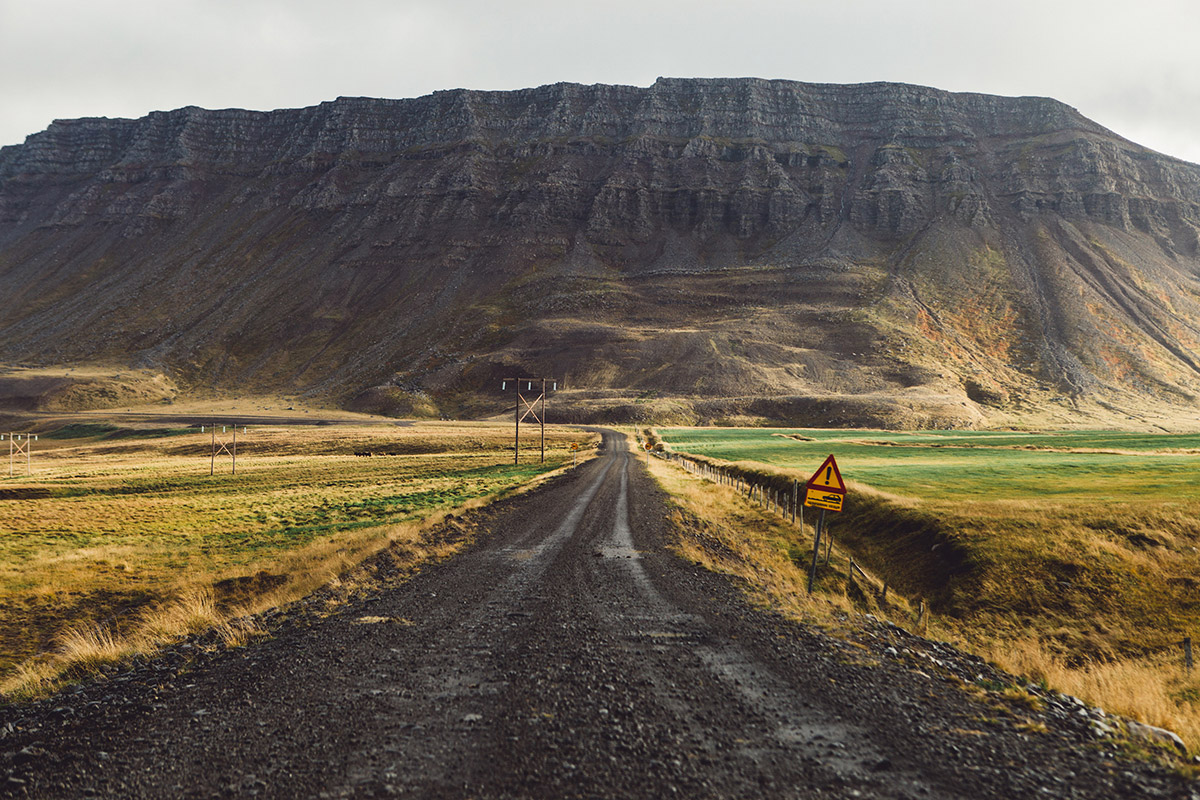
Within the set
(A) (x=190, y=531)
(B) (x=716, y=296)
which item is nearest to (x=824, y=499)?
(A) (x=190, y=531)

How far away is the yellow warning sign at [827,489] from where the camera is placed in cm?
1477

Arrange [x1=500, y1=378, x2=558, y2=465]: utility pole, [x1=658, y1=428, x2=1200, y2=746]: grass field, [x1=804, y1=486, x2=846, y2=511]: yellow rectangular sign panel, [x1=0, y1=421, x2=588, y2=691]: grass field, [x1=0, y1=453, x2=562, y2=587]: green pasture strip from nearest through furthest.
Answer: [x1=658, y1=428, x2=1200, y2=746]: grass field
[x1=0, y1=421, x2=588, y2=691]: grass field
[x1=804, y1=486, x2=846, y2=511]: yellow rectangular sign panel
[x1=0, y1=453, x2=562, y2=587]: green pasture strip
[x1=500, y1=378, x2=558, y2=465]: utility pole

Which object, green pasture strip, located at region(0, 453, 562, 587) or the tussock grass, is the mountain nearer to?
green pasture strip, located at region(0, 453, 562, 587)

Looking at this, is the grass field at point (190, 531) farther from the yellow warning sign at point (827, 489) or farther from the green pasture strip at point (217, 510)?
the yellow warning sign at point (827, 489)

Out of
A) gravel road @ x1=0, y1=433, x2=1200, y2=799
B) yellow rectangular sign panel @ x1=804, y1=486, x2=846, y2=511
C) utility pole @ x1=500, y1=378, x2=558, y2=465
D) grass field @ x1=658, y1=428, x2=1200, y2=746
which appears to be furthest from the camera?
utility pole @ x1=500, y1=378, x2=558, y2=465

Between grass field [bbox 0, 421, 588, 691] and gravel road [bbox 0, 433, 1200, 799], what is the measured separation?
9.53ft

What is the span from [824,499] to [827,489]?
245 mm

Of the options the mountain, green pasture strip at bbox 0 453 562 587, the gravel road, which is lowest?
green pasture strip at bbox 0 453 562 587

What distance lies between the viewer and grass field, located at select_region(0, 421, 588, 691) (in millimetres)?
14148

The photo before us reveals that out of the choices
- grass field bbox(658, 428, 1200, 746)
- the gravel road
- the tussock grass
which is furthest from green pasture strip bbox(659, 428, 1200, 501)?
the gravel road

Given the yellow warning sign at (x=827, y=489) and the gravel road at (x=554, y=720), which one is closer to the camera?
the gravel road at (x=554, y=720)

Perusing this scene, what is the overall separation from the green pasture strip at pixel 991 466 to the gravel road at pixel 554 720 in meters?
21.7

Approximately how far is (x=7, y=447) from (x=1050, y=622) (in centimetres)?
11587

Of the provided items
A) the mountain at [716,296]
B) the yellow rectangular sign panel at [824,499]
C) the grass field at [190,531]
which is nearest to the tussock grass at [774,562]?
the yellow rectangular sign panel at [824,499]
